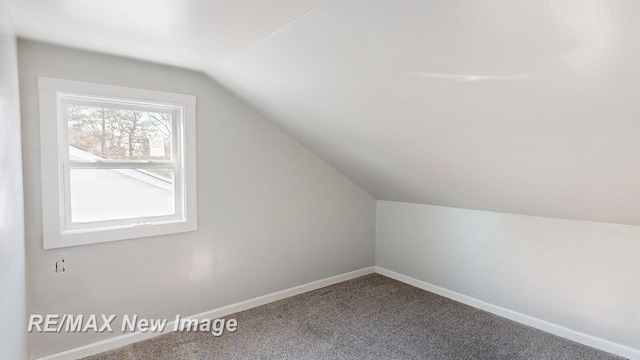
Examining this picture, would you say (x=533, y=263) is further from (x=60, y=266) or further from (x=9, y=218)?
(x=60, y=266)

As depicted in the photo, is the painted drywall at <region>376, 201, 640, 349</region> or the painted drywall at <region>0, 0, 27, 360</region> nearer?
the painted drywall at <region>0, 0, 27, 360</region>

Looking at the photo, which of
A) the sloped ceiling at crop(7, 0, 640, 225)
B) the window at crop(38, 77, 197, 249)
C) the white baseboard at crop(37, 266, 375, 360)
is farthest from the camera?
the white baseboard at crop(37, 266, 375, 360)

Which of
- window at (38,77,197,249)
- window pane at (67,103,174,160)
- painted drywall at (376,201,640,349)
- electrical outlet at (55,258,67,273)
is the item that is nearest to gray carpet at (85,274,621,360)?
painted drywall at (376,201,640,349)

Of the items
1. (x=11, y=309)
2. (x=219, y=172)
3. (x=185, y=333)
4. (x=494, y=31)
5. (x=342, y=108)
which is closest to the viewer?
(x=494, y=31)

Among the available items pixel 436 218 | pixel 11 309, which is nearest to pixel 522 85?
pixel 436 218

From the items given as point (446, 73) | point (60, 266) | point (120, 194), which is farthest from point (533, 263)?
point (60, 266)

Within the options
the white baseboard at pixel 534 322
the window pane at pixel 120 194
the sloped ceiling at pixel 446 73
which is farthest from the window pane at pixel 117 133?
the white baseboard at pixel 534 322

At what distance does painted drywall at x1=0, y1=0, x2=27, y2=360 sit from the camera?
1382 mm

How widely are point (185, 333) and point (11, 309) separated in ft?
4.65

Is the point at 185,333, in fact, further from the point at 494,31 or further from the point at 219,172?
the point at 494,31

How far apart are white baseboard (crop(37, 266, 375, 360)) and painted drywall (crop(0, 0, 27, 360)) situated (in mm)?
502

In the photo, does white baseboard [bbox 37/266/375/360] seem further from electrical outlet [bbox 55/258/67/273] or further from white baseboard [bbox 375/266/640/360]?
white baseboard [bbox 375/266/640/360]

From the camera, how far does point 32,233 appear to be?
2.26 meters

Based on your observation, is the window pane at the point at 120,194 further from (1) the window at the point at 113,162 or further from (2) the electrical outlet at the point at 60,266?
(2) the electrical outlet at the point at 60,266
